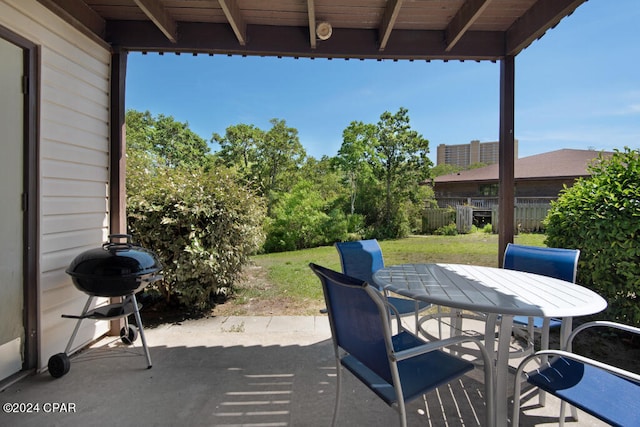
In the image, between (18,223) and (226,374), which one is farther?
(226,374)

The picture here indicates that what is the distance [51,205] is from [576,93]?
13.4 m

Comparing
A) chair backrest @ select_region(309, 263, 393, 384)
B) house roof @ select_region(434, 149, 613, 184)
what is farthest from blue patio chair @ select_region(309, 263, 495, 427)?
house roof @ select_region(434, 149, 613, 184)

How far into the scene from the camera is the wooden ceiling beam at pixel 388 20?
2.25 m

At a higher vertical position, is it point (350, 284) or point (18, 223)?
point (18, 223)

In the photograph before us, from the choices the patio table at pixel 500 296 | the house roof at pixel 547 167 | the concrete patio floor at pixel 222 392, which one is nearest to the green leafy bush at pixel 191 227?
the concrete patio floor at pixel 222 392

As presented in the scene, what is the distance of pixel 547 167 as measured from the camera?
45.2ft

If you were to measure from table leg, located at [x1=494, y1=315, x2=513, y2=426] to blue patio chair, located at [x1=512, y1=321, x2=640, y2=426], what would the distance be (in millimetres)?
131

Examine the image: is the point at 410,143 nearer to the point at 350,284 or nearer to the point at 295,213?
the point at 295,213

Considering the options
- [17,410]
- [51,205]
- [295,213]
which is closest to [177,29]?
[51,205]

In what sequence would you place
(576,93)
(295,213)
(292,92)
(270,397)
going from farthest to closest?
(292,92), (576,93), (295,213), (270,397)

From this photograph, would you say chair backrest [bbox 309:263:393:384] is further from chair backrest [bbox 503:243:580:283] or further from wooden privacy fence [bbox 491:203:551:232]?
wooden privacy fence [bbox 491:203:551:232]

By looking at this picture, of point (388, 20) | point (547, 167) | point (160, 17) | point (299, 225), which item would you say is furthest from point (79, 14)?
point (547, 167)

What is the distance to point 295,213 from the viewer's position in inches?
348

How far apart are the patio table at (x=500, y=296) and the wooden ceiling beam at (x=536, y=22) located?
1905 mm
